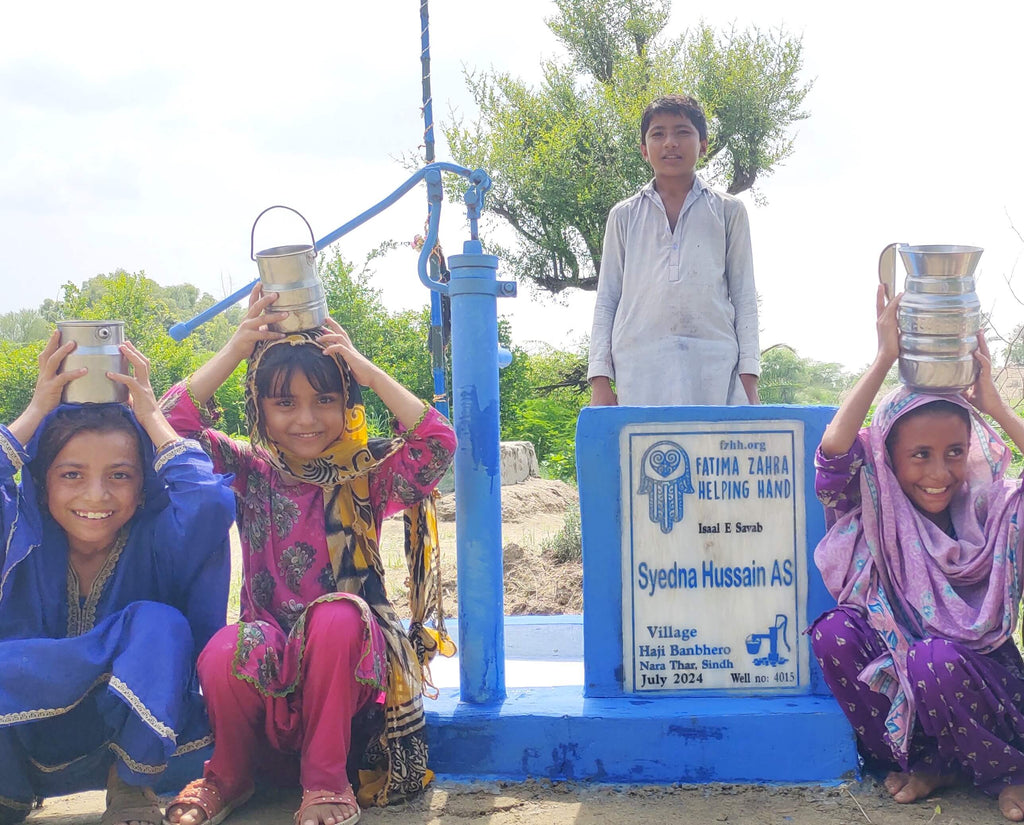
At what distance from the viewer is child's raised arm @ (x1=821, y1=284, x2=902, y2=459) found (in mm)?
2588

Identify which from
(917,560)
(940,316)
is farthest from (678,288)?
(917,560)

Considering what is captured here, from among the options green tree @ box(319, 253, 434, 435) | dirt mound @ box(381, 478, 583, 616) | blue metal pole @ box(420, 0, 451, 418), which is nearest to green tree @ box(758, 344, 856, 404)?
green tree @ box(319, 253, 434, 435)

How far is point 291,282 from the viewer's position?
266cm

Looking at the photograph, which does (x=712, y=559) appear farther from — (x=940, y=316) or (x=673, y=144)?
(x=673, y=144)

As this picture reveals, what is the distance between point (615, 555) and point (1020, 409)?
20.0ft

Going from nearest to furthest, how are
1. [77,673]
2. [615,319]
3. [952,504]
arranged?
1. [77,673]
2. [952,504]
3. [615,319]

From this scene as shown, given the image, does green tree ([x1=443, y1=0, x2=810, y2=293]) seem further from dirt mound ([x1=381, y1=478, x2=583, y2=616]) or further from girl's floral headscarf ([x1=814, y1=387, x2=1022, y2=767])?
girl's floral headscarf ([x1=814, y1=387, x2=1022, y2=767])

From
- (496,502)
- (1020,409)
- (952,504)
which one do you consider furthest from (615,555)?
(1020,409)

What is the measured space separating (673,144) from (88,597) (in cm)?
261

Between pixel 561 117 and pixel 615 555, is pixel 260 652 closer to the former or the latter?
pixel 615 555

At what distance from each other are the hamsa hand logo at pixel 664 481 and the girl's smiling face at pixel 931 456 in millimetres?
617

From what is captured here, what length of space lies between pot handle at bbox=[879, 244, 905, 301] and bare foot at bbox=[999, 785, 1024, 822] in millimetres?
1349

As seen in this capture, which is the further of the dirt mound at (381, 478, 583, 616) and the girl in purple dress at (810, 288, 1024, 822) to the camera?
the dirt mound at (381, 478, 583, 616)

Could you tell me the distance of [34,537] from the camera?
2.54 metres
